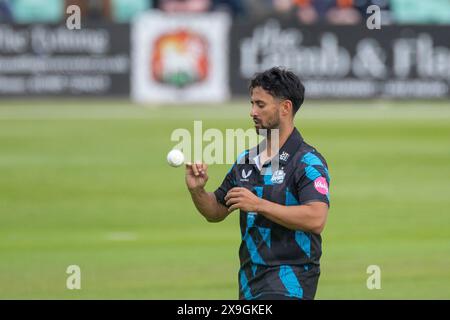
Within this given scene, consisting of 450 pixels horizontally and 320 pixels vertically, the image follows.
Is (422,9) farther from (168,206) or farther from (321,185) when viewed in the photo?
(321,185)

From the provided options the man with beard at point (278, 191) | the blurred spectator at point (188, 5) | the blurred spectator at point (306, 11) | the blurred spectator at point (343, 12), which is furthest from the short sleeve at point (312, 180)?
the blurred spectator at point (343, 12)

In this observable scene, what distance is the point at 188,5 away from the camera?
3312cm

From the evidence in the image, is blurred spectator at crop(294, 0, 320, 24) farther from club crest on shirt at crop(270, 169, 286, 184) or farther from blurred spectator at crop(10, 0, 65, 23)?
club crest on shirt at crop(270, 169, 286, 184)

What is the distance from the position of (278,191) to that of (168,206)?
10.4 m

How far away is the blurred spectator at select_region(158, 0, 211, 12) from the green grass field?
368cm

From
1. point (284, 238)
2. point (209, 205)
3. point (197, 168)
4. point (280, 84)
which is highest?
point (280, 84)

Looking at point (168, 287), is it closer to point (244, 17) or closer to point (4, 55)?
point (4, 55)

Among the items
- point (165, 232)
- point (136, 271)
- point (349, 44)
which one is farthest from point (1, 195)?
point (349, 44)

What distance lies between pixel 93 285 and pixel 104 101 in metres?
19.2

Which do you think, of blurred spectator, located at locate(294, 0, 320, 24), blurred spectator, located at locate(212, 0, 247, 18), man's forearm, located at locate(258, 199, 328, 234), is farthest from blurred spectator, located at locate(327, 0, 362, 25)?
man's forearm, located at locate(258, 199, 328, 234)

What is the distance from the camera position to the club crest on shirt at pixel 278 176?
762 cm

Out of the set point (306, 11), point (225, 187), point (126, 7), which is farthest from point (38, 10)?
point (225, 187)

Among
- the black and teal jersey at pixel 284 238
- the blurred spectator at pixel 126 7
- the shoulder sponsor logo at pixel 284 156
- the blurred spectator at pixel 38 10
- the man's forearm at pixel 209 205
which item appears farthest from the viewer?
the blurred spectator at pixel 126 7

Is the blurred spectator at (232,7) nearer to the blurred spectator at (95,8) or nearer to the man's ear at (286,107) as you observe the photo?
the blurred spectator at (95,8)
